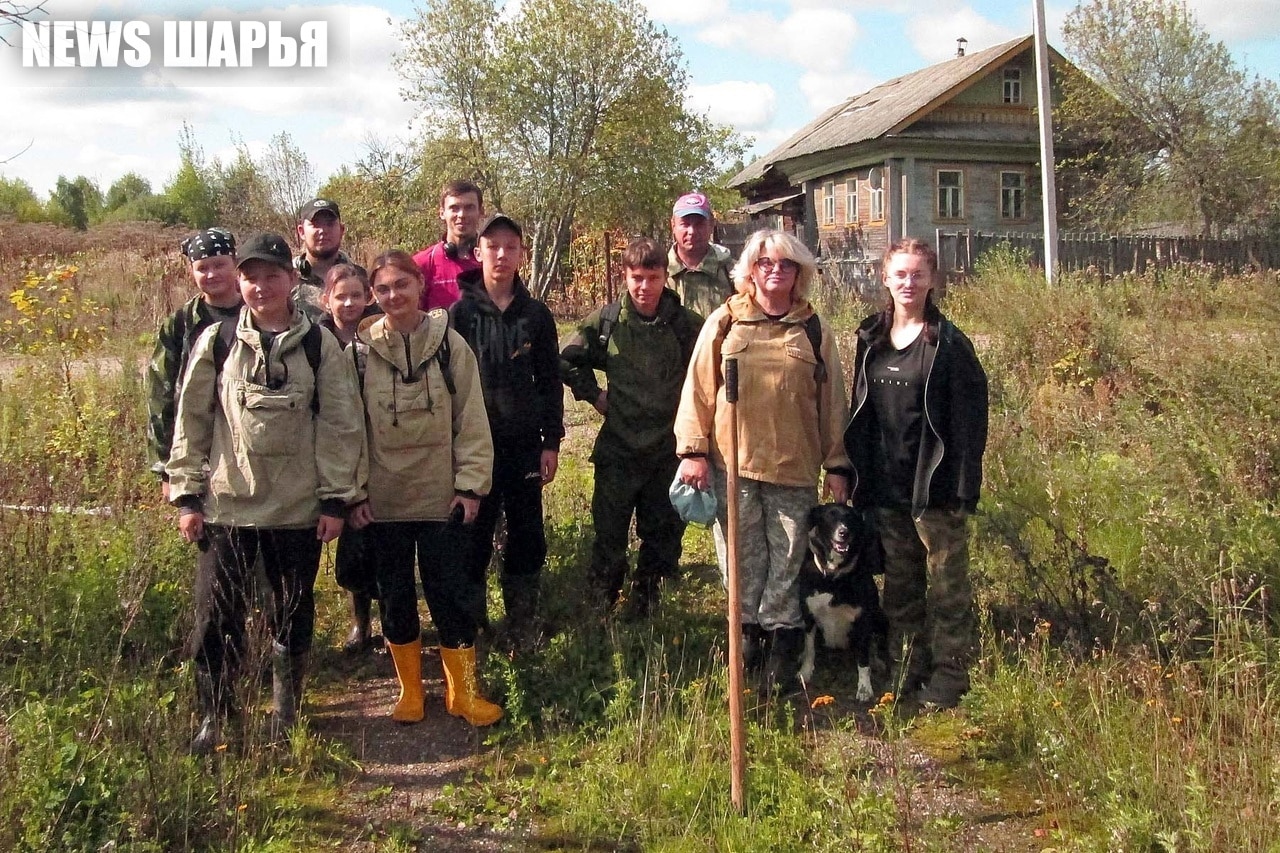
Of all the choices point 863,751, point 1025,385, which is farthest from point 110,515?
point 1025,385

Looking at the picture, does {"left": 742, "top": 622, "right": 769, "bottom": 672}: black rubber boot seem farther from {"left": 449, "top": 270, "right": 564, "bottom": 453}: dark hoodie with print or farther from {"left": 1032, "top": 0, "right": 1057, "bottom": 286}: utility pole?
{"left": 1032, "top": 0, "right": 1057, "bottom": 286}: utility pole

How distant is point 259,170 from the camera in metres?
23.8

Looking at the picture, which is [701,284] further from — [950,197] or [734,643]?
[950,197]

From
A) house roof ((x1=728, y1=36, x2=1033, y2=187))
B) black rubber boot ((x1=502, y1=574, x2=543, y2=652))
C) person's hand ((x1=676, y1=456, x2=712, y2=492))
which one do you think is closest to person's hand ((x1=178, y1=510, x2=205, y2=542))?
black rubber boot ((x1=502, y1=574, x2=543, y2=652))

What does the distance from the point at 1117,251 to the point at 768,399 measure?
66.0 ft

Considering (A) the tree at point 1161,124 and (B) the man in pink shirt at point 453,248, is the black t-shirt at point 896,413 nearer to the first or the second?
(B) the man in pink shirt at point 453,248

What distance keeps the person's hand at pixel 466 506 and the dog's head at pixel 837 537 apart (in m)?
1.36

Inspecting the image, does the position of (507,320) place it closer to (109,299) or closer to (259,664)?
(259,664)

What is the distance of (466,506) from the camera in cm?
384

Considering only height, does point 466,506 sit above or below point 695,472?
below

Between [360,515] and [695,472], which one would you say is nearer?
[360,515]

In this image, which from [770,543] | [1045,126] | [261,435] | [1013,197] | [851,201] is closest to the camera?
[261,435]

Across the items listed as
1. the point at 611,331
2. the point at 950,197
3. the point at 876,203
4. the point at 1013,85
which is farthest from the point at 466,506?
the point at 1013,85

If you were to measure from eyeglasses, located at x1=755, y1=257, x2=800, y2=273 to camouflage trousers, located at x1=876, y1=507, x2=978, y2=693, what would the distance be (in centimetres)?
105
